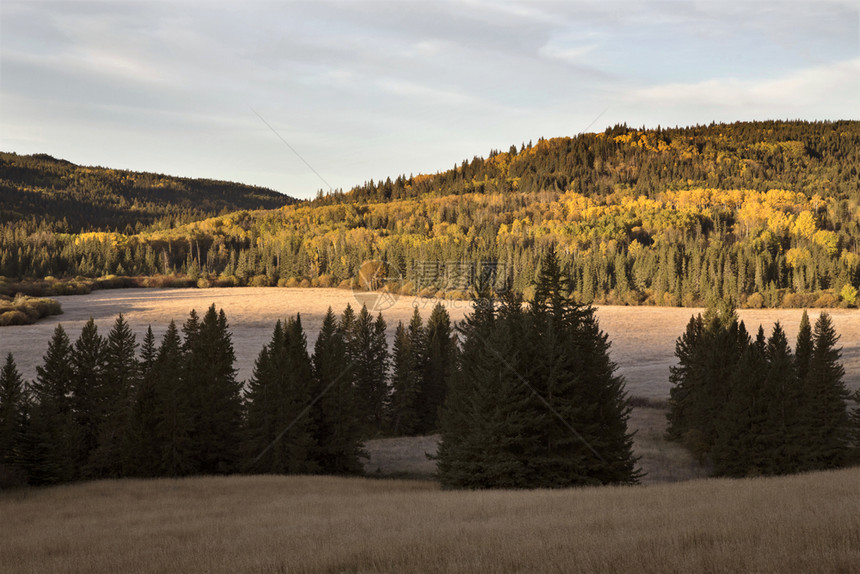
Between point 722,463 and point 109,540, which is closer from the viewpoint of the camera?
point 109,540

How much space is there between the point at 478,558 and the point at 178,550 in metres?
7.48

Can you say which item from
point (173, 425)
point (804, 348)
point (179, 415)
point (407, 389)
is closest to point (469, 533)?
point (179, 415)

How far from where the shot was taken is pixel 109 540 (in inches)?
634

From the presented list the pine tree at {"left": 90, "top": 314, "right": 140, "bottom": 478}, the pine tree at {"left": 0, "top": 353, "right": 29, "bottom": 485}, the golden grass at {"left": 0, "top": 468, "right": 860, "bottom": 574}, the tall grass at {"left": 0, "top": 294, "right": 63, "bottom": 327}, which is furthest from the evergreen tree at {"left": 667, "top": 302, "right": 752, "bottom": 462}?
the tall grass at {"left": 0, "top": 294, "right": 63, "bottom": 327}

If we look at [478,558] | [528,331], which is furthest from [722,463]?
[478,558]

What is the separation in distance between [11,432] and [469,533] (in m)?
39.0

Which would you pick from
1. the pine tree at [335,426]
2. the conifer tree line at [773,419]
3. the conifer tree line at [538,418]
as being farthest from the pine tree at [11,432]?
the conifer tree line at [773,419]

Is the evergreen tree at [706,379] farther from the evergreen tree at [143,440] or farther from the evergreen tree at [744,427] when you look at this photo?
the evergreen tree at [143,440]

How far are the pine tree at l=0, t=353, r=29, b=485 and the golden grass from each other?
45.0 feet

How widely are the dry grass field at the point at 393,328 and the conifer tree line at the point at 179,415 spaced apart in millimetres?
6598

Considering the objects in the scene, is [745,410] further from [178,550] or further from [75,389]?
[75,389]

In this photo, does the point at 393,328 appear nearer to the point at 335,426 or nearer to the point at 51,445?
the point at 335,426

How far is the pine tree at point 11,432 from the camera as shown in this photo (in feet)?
121

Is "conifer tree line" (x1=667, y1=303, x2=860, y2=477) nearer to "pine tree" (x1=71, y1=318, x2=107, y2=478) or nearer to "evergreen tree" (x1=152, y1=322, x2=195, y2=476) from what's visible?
"evergreen tree" (x1=152, y1=322, x2=195, y2=476)
